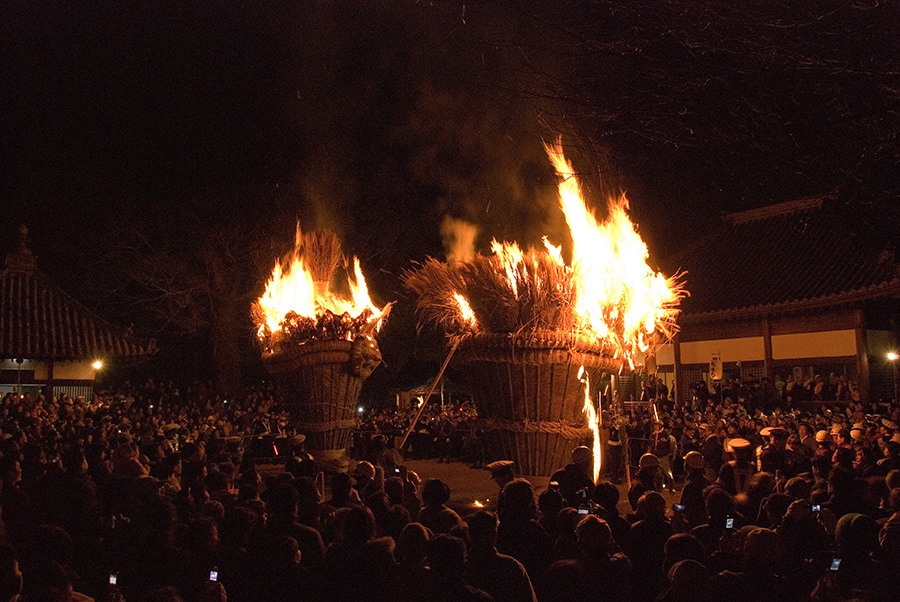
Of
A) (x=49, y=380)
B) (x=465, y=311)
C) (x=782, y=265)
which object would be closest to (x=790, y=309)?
(x=782, y=265)

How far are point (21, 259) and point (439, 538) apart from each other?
21305 millimetres

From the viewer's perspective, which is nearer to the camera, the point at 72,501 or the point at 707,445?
the point at 72,501

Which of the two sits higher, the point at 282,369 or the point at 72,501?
the point at 282,369

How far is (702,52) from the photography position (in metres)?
5.86

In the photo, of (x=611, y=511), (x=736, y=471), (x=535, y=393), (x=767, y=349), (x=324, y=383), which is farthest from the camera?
(x=767, y=349)

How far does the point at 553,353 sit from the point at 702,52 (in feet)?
10.6

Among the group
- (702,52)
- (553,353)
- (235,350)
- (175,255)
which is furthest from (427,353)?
(702,52)

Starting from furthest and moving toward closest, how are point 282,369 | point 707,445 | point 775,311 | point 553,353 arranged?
point 775,311
point 282,369
point 707,445
point 553,353

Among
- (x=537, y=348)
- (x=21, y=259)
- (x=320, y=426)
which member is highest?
(x=21, y=259)

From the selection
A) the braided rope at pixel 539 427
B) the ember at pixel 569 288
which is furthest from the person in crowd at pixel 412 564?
the ember at pixel 569 288

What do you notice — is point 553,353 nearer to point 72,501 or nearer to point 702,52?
point 702,52

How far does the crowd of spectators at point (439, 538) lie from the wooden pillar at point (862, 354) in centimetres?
909

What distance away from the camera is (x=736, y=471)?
26.7 ft

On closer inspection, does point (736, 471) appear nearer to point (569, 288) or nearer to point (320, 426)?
point (569, 288)
